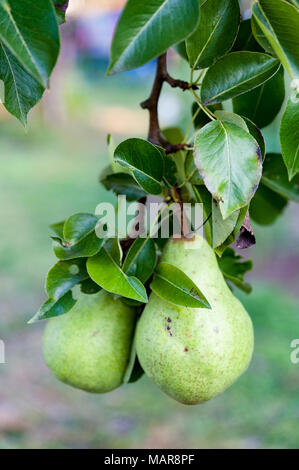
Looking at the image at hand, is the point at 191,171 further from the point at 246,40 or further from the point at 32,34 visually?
the point at 32,34

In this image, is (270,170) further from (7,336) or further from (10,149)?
(10,149)

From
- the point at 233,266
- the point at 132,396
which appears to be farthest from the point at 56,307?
the point at 132,396

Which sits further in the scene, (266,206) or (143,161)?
(266,206)

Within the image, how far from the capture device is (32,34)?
0.43 meters

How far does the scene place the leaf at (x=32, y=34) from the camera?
42 cm

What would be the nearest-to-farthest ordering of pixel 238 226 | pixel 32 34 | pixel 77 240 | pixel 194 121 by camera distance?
pixel 32 34
pixel 238 226
pixel 77 240
pixel 194 121

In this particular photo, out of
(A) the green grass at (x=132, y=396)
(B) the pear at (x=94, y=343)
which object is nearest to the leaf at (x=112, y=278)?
(B) the pear at (x=94, y=343)

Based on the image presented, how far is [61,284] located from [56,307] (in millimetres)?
26

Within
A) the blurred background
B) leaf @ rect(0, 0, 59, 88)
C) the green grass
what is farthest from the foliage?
the green grass

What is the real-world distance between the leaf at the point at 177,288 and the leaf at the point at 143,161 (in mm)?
86

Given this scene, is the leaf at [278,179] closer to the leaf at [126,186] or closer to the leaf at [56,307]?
the leaf at [126,186]

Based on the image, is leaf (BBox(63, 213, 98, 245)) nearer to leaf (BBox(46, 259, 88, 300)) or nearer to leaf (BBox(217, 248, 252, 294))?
leaf (BBox(46, 259, 88, 300))

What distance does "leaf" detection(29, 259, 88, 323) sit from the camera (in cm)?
64

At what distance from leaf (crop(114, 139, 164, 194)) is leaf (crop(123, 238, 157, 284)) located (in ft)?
0.21
